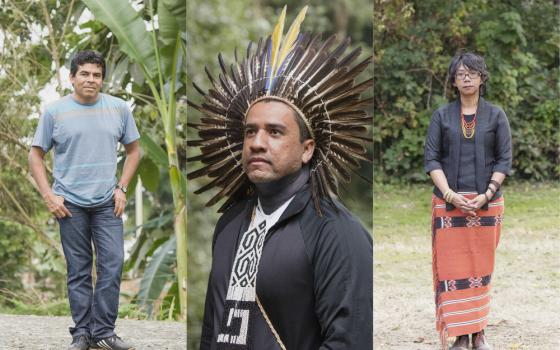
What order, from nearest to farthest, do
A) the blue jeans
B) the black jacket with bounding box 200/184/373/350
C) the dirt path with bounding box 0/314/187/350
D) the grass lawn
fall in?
the black jacket with bounding box 200/184/373/350, the blue jeans, the dirt path with bounding box 0/314/187/350, the grass lawn

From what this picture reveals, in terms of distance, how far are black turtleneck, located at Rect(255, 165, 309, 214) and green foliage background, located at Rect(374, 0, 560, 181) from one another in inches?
434

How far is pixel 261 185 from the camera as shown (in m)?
2.35

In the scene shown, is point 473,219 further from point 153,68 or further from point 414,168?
point 414,168

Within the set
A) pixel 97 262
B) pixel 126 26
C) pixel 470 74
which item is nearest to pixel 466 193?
pixel 470 74

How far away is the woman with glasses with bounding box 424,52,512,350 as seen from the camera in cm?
545

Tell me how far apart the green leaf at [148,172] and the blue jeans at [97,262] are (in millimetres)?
3263

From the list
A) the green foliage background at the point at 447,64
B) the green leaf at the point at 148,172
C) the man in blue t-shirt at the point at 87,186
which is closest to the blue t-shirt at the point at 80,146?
the man in blue t-shirt at the point at 87,186

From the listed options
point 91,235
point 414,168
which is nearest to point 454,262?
point 91,235

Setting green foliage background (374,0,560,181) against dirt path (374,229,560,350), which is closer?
dirt path (374,229,560,350)

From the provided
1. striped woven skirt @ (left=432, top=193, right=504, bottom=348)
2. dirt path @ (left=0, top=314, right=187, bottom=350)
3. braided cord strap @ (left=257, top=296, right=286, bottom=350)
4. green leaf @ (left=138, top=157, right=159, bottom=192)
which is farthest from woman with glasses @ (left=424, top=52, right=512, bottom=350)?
green leaf @ (left=138, top=157, right=159, bottom=192)

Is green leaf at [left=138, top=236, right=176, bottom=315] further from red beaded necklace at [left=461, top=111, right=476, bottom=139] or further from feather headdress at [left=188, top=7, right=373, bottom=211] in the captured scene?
feather headdress at [left=188, top=7, right=373, bottom=211]

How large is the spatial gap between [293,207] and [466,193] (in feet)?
10.8

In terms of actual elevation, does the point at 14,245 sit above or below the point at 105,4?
below

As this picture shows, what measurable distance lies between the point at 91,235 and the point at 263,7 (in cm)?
289
